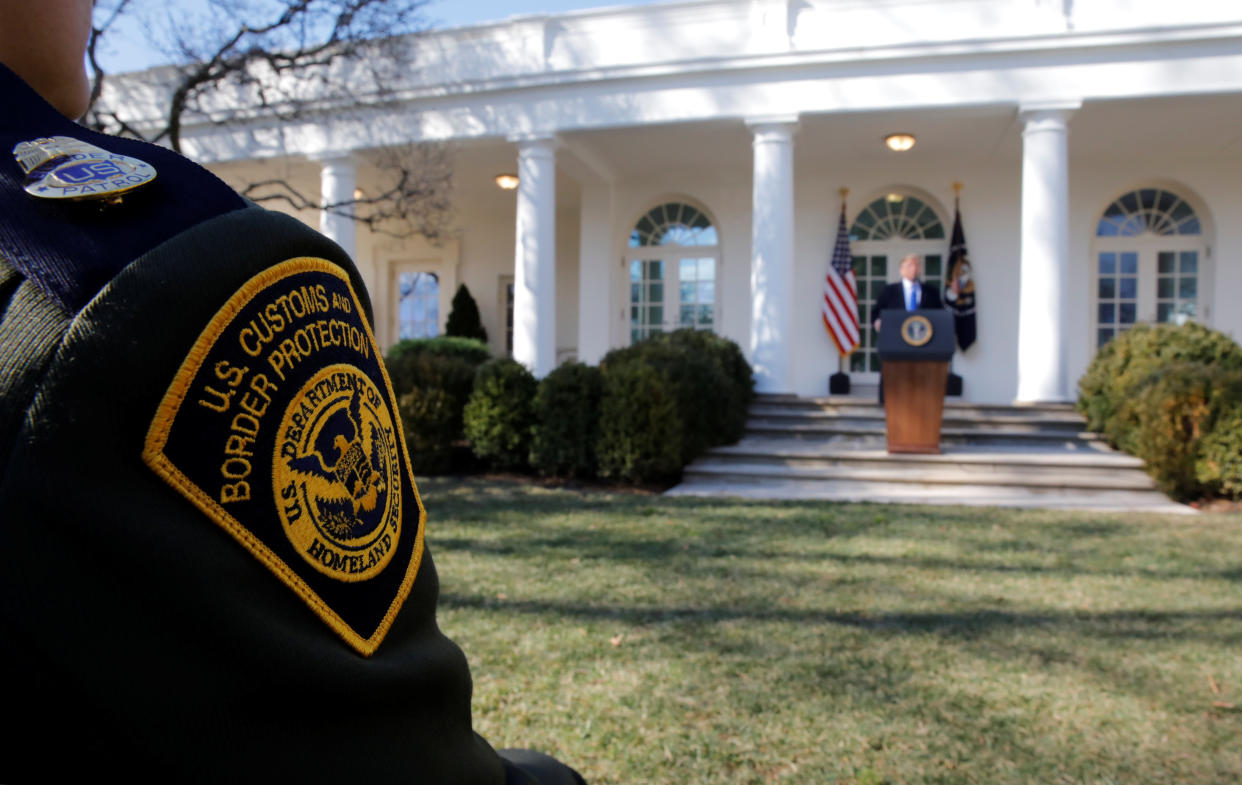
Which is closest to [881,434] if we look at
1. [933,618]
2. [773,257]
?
[773,257]

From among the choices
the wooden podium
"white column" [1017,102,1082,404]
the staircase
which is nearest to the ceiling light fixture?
"white column" [1017,102,1082,404]

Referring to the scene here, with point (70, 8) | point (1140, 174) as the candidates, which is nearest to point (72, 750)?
point (70, 8)

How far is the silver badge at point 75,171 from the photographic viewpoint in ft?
2.06

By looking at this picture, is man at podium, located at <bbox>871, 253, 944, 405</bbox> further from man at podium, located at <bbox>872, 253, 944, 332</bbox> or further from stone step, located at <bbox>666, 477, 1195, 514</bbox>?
stone step, located at <bbox>666, 477, 1195, 514</bbox>

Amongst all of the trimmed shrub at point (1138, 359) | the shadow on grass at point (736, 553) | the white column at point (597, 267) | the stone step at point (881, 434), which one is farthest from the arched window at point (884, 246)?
the shadow on grass at point (736, 553)

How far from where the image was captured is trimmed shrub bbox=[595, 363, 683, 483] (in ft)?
26.2

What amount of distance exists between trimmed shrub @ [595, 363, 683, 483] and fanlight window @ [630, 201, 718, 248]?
7.32 metres

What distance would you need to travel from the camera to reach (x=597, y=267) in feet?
49.1

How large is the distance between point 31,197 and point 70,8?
215 mm

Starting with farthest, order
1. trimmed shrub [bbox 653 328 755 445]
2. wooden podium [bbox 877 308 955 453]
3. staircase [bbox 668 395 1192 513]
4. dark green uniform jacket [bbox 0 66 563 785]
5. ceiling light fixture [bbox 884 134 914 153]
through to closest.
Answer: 1. ceiling light fixture [bbox 884 134 914 153]
2. trimmed shrub [bbox 653 328 755 445]
3. wooden podium [bbox 877 308 955 453]
4. staircase [bbox 668 395 1192 513]
5. dark green uniform jacket [bbox 0 66 563 785]

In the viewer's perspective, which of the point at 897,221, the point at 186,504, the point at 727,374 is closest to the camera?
the point at 186,504

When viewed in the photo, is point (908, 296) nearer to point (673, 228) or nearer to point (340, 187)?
point (673, 228)

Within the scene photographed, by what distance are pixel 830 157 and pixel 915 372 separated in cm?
620

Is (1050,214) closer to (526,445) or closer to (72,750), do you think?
(526,445)
